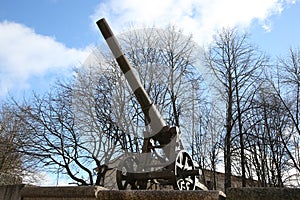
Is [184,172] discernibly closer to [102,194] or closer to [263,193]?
[102,194]

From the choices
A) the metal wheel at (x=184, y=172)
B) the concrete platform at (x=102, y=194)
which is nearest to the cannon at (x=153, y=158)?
the metal wheel at (x=184, y=172)

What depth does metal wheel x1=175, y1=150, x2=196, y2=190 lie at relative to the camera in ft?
22.9

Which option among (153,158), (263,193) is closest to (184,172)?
(153,158)

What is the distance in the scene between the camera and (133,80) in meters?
7.62

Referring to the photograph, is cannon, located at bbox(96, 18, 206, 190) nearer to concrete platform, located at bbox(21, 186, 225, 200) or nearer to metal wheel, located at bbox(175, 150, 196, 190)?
metal wheel, located at bbox(175, 150, 196, 190)

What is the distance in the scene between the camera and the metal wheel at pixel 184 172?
275 inches

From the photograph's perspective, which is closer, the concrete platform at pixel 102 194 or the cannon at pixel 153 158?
the concrete platform at pixel 102 194

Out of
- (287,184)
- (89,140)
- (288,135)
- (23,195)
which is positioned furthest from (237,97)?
(23,195)

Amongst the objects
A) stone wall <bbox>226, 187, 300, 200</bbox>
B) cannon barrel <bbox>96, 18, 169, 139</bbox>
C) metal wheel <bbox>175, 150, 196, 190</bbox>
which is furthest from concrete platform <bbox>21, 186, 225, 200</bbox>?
cannon barrel <bbox>96, 18, 169, 139</bbox>

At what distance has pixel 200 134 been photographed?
58.1 feet

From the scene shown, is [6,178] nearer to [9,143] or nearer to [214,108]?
[9,143]

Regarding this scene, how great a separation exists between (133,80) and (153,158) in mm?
1973

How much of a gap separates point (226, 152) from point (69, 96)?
8772mm

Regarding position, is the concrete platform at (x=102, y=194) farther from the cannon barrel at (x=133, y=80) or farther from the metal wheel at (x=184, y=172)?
the cannon barrel at (x=133, y=80)
